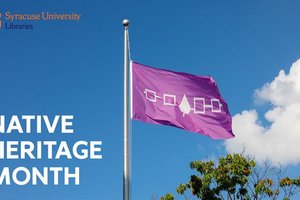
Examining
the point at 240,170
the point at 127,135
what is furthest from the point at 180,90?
the point at 240,170

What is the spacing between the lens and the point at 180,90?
1697cm

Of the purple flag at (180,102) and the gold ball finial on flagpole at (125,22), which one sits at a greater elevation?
the gold ball finial on flagpole at (125,22)

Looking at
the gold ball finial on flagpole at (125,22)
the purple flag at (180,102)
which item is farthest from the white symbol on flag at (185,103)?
the gold ball finial on flagpole at (125,22)

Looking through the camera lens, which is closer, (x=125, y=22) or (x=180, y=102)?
(x=125, y=22)

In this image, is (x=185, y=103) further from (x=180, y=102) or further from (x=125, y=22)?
(x=125, y=22)

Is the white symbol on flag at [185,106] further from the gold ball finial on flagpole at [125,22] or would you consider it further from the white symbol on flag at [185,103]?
the gold ball finial on flagpole at [125,22]

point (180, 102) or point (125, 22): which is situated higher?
point (125, 22)

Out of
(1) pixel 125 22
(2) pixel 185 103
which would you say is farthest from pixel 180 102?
(1) pixel 125 22

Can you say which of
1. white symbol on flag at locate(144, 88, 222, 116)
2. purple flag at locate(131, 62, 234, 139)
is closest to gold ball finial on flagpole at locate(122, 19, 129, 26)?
purple flag at locate(131, 62, 234, 139)

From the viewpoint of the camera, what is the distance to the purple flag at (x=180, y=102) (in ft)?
52.3

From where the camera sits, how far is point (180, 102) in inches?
662

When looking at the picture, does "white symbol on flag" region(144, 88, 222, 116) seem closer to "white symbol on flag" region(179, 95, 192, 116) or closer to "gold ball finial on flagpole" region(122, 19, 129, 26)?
"white symbol on flag" region(179, 95, 192, 116)

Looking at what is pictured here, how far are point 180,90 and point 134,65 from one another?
1.42 metres

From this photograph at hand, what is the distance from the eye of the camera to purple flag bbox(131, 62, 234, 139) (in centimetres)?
1595
